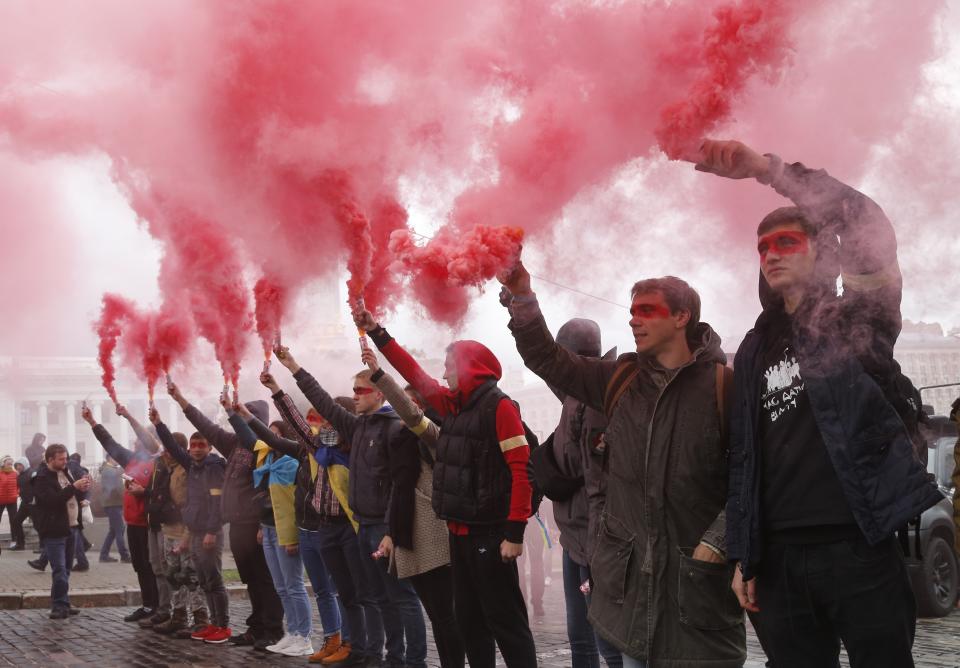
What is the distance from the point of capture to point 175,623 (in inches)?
362

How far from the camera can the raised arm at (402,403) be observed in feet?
19.2

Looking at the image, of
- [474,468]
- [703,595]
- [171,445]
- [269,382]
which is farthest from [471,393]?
[171,445]

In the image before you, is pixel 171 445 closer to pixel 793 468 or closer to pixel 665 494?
pixel 665 494

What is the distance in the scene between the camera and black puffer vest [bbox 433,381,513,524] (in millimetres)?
5059

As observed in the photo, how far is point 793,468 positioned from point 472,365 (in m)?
2.66

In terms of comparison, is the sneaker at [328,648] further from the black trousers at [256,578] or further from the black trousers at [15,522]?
the black trousers at [15,522]

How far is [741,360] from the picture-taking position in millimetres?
3311

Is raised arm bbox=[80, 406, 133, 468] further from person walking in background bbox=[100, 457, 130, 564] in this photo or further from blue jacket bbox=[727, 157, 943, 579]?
blue jacket bbox=[727, 157, 943, 579]

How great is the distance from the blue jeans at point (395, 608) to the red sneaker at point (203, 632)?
9.08 ft

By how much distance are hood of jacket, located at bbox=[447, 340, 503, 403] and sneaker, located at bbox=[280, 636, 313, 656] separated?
11.8ft

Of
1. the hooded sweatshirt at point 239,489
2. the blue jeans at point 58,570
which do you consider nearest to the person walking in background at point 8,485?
the blue jeans at point 58,570

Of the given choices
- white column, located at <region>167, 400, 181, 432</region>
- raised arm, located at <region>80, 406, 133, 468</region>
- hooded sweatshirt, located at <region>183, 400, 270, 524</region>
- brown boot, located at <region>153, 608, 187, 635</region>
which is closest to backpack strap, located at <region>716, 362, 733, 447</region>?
hooded sweatshirt, located at <region>183, 400, 270, 524</region>

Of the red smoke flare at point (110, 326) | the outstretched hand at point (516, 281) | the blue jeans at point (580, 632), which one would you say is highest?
the red smoke flare at point (110, 326)

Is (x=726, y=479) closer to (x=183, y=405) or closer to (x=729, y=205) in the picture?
(x=729, y=205)
